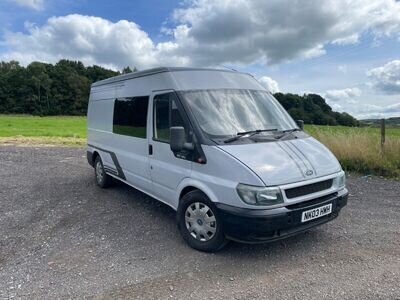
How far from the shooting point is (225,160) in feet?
11.7

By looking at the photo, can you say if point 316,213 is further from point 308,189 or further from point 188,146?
point 188,146

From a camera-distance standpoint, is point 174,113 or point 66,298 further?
point 174,113

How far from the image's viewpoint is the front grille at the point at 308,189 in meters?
3.50

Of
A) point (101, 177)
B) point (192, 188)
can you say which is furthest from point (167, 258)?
point (101, 177)

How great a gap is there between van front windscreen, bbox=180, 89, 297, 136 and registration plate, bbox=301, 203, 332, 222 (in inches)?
48.8

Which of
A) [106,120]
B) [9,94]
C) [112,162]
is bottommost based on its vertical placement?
[112,162]

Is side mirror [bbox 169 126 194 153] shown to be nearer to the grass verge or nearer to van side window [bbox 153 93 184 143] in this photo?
van side window [bbox 153 93 184 143]

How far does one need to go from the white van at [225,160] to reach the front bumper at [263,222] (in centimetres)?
1

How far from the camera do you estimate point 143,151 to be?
202 inches

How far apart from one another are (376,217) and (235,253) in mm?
2640

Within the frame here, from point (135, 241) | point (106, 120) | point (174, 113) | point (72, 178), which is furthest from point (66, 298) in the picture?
point (72, 178)

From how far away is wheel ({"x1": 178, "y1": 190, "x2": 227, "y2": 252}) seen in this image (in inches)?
149

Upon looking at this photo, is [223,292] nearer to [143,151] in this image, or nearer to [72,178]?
[143,151]

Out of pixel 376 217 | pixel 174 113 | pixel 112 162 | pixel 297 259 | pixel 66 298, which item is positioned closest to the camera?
pixel 66 298
